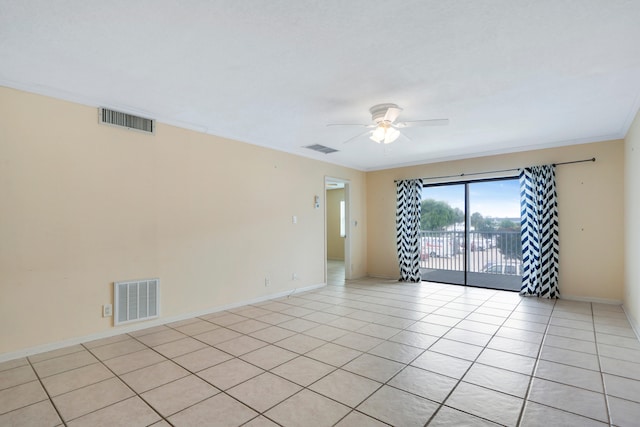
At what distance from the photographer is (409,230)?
259 inches

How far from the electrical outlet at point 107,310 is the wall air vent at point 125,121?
6.44ft

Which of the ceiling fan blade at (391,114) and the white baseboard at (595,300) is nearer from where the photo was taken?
the ceiling fan blade at (391,114)

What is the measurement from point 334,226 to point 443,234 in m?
4.16

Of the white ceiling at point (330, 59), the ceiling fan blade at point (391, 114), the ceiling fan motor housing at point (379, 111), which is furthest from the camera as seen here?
the ceiling fan motor housing at point (379, 111)

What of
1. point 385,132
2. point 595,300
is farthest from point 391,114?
point 595,300

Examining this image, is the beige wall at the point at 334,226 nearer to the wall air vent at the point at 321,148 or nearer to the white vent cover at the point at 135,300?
the wall air vent at the point at 321,148

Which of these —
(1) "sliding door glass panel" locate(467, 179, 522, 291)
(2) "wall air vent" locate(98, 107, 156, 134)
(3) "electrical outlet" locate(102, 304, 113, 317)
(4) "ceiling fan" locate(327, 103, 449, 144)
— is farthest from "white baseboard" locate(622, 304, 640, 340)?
(2) "wall air vent" locate(98, 107, 156, 134)

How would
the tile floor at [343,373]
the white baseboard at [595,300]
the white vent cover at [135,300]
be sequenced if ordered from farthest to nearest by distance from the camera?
the white baseboard at [595,300], the white vent cover at [135,300], the tile floor at [343,373]

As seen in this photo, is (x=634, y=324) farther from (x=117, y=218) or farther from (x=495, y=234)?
(x=117, y=218)

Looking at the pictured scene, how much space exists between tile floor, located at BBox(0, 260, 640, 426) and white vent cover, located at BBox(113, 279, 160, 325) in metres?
0.23

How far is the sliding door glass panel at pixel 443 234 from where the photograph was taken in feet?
21.1

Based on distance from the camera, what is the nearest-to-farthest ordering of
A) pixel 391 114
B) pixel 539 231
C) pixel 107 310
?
pixel 391 114 < pixel 107 310 < pixel 539 231

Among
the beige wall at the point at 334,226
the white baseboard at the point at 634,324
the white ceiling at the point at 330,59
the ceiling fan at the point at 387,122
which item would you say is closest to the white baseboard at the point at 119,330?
the white ceiling at the point at 330,59

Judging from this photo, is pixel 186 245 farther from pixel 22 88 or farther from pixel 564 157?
pixel 564 157
